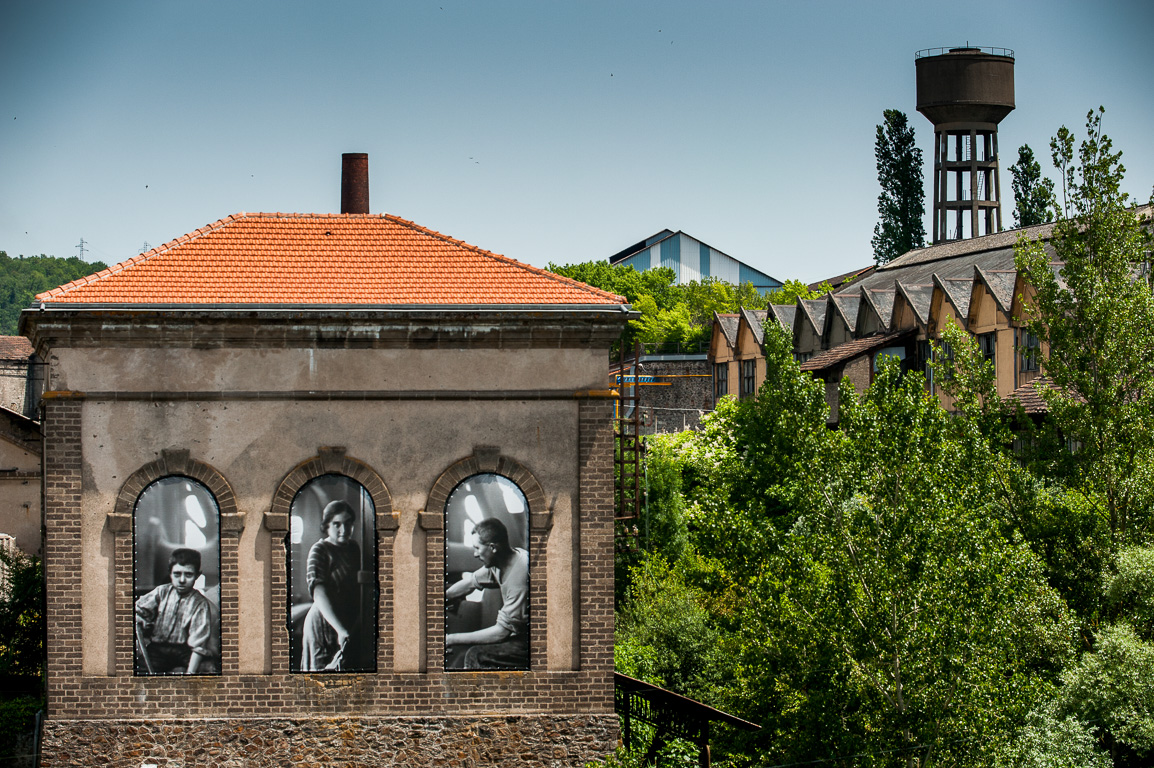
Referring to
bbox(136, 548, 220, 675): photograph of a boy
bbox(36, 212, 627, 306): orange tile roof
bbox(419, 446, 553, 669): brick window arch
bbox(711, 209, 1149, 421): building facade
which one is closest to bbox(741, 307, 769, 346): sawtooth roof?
bbox(711, 209, 1149, 421): building facade

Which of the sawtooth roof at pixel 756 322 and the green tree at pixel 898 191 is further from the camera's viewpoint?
the green tree at pixel 898 191

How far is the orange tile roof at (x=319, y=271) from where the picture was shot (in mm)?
18562

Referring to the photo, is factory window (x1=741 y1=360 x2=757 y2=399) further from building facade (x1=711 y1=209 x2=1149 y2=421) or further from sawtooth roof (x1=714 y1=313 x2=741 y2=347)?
sawtooth roof (x1=714 y1=313 x2=741 y2=347)

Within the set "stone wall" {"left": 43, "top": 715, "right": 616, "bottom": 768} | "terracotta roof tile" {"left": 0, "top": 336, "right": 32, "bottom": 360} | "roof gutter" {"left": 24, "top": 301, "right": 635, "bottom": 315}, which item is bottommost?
"stone wall" {"left": 43, "top": 715, "right": 616, "bottom": 768}

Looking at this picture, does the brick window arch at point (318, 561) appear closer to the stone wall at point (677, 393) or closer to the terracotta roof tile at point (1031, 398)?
the terracotta roof tile at point (1031, 398)

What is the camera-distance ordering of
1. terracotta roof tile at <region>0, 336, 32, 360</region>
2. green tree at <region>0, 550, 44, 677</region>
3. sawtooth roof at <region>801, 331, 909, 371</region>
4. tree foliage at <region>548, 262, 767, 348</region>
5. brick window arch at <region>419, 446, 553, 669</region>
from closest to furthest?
brick window arch at <region>419, 446, 553, 669</region> → green tree at <region>0, 550, 44, 677</region> → sawtooth roof at <region>801, 331, 909, 371</region> → terracotta roof tile at <region>0, 336, 32, 360</region> → tree foliage at <region>548, 262, 767, 348</region>

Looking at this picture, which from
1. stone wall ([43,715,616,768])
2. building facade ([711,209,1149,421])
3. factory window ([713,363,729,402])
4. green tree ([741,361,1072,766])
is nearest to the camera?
stone wall ([43,715,616,768])

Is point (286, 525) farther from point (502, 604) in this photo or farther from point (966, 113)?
point (966, 113)

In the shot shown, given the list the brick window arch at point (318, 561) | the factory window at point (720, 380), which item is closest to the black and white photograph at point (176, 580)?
the brick window arch at point (318, 561)

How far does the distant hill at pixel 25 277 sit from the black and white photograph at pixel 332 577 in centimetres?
10522

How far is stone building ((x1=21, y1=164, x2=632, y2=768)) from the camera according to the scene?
59.6 ft

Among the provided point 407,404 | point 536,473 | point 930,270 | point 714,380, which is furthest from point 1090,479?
point 714,380

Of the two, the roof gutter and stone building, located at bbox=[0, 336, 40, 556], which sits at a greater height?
the roof gutter

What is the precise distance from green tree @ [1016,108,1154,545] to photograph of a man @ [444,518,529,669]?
13.2 m
